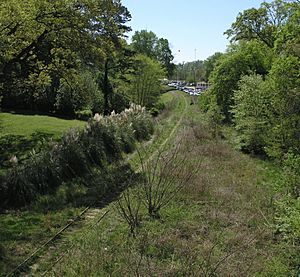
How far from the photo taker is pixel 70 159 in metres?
17.2

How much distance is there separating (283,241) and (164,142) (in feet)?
57.8

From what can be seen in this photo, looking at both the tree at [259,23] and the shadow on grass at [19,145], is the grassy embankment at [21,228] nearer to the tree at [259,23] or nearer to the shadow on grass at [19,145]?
the shadow on grass at [19,145]

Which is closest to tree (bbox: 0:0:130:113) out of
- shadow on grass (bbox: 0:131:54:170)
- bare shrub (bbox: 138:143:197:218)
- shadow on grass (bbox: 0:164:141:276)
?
shadow on grass (bbox: 0:131:54:170)

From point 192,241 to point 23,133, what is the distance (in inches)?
731

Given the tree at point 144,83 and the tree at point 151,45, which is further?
the tree at point 151,45

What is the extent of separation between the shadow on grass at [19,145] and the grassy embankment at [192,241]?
734 cm

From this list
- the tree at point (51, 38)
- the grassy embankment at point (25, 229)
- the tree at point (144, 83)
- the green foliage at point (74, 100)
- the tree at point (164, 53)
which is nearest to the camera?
the grassy embankment at point (25, 229)

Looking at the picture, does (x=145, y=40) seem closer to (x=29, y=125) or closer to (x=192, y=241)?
(x=29, y=125)

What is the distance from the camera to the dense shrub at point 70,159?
13.4 meters

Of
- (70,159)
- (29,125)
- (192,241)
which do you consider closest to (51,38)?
(70,159)

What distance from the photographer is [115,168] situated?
19.5m

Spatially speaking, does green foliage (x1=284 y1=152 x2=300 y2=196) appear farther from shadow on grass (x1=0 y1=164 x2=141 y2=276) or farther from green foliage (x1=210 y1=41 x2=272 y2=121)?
green foliage (x1=210 y1=41 x2=272 y2=121)

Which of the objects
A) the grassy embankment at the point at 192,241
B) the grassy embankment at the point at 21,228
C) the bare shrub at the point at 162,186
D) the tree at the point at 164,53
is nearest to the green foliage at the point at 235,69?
the bare shrub at the point at 162,186

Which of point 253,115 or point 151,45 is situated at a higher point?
point 151,45
